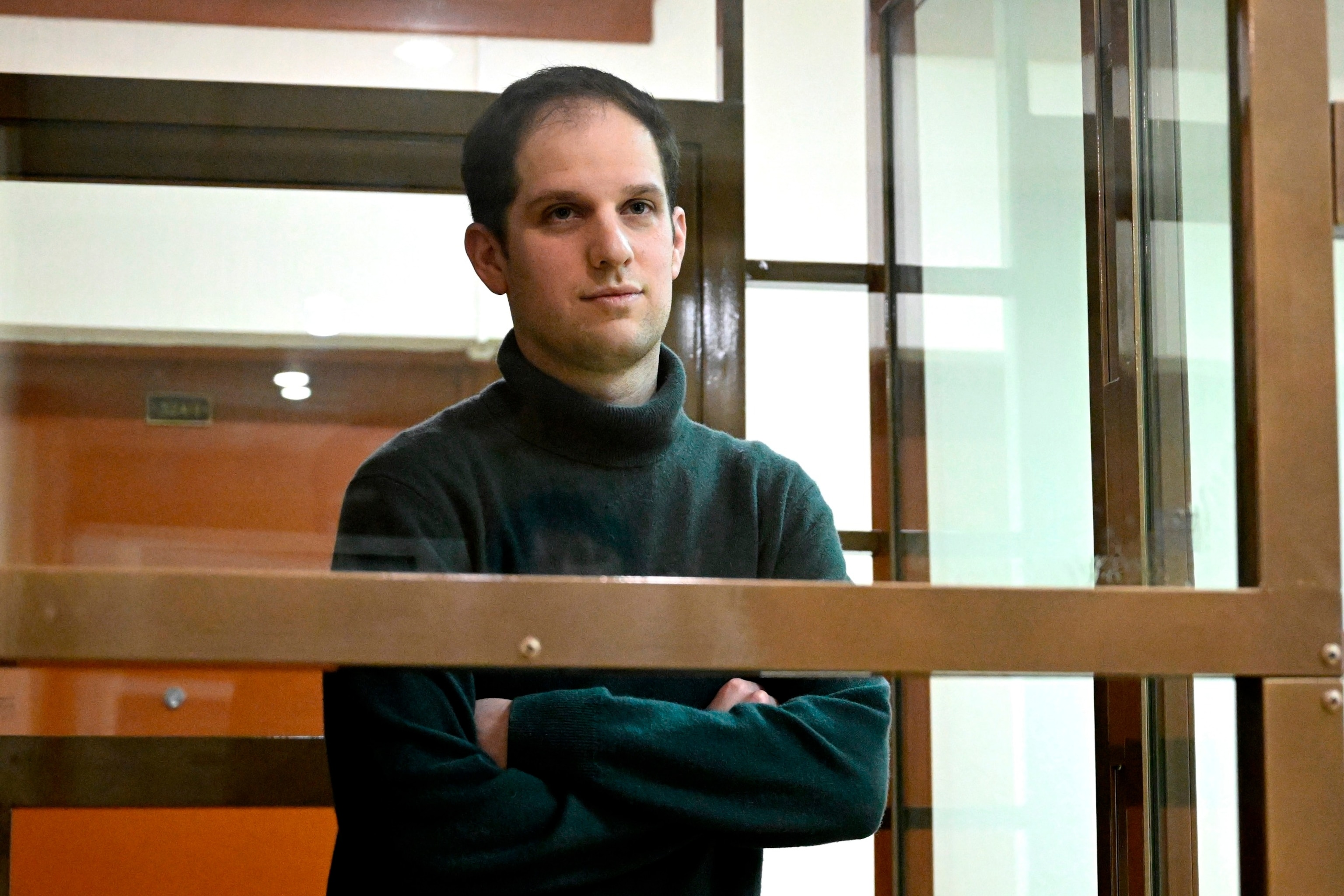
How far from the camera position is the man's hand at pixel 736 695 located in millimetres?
734

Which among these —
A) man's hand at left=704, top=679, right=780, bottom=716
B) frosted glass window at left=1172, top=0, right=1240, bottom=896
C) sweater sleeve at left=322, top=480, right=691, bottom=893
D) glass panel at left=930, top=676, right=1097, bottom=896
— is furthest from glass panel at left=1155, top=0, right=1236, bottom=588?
sweater sleeve at left=322, top=480, right=691, bottom=893

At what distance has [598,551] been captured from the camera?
0.69 m

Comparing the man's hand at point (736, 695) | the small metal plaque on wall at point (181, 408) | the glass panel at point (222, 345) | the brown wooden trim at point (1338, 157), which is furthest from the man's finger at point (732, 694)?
the brown wooden trim at point (1338, 157)

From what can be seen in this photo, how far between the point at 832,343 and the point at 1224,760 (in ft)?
1.16

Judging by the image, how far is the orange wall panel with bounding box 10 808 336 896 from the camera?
0.88 metres

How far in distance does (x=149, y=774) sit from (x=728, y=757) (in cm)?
40

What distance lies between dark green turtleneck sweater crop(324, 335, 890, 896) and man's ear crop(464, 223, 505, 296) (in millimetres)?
39

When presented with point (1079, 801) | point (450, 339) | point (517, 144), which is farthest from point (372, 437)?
point (1079, 801)

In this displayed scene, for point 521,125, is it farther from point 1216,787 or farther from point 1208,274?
point 1216,787

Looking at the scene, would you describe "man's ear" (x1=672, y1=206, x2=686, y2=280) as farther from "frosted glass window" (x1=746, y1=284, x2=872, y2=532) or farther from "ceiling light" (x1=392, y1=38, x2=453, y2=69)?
"ceiling light" (x1=392, y1=38, x2=453, y2=69)

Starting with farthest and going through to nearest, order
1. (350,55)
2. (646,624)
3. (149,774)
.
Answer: (149,774) → (350,55) → (646,624)

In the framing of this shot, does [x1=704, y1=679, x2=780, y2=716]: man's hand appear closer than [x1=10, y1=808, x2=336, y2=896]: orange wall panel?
Yes

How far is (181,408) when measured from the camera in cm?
72

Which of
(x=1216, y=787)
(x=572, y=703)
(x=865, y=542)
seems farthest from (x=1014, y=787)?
(x=572, y=703)
